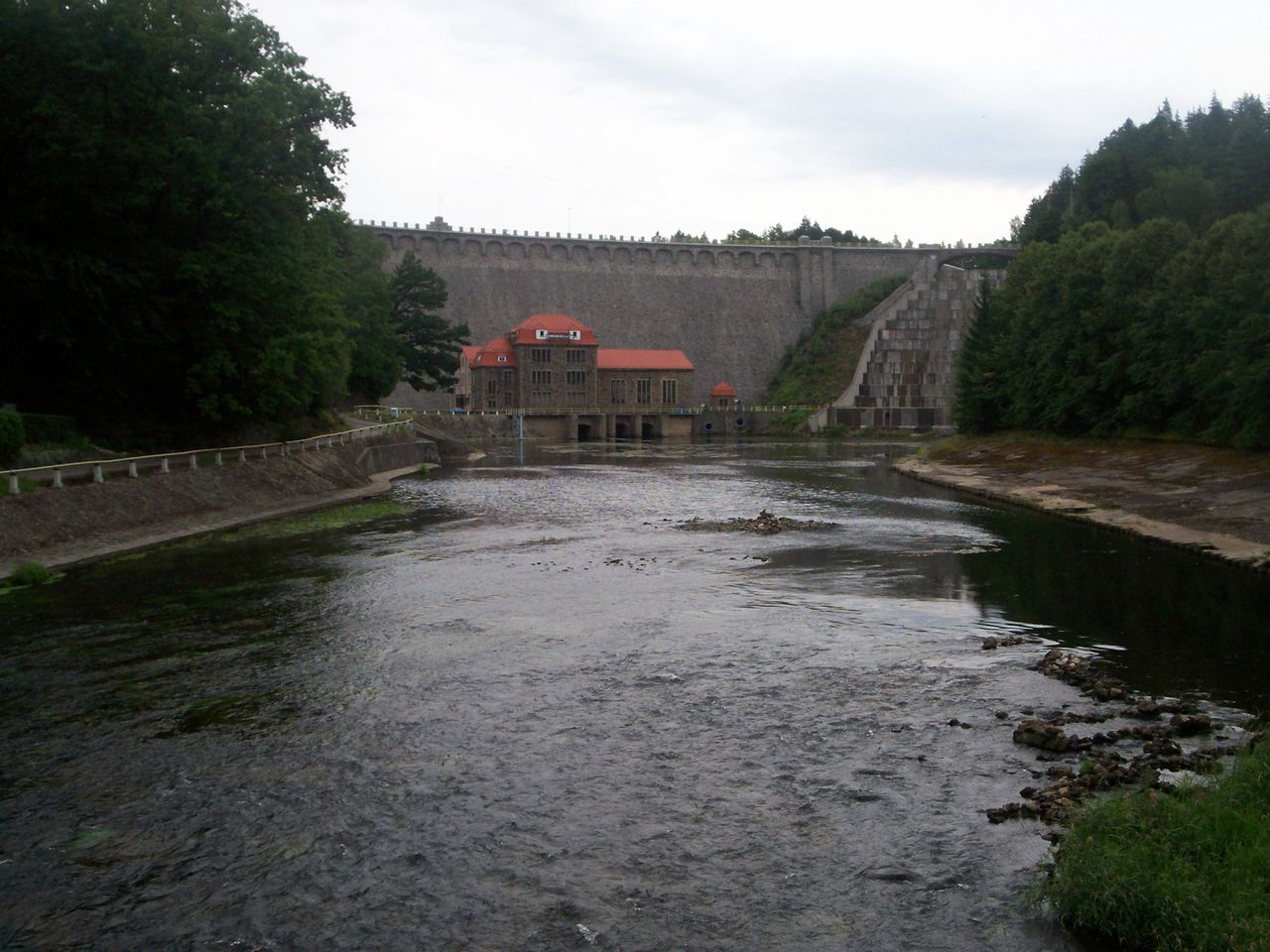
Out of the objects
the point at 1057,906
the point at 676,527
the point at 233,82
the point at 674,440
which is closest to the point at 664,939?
the point at 1057,906

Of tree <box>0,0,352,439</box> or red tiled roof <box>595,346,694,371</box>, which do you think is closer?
tree <box>0,0,352,439</box>


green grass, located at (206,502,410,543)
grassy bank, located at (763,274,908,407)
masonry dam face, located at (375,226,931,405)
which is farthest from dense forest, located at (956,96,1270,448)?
masonry dam face, located at (375,226,931,405)

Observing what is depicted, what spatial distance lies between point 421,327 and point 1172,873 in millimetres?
97696

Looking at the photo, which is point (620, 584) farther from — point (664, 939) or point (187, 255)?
point (187, 255)

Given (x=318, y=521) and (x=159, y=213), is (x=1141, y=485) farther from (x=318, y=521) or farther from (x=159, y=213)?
(x=159, y=213)

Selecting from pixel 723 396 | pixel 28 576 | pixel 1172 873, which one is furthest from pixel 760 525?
pixel 723 396

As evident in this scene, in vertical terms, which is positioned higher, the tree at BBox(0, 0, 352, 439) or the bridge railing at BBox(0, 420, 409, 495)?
the tree at BBox(0, 0, 352, 439)

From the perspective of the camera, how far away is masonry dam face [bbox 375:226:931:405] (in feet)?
451

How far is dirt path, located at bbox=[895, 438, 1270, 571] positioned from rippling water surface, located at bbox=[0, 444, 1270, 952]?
13.0 ft

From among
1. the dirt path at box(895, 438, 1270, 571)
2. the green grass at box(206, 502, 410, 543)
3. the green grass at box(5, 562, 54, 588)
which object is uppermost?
the dirt path at box(895, 438, 1270, 571)

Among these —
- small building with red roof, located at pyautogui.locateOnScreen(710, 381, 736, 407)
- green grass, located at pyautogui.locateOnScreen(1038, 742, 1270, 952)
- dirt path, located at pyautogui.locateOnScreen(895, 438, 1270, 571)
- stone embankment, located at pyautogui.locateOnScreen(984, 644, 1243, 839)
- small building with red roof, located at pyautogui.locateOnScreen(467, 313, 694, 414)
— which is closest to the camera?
green grass, located at pyautogui.locateOnScreen(1038, 742, 1270, 952)

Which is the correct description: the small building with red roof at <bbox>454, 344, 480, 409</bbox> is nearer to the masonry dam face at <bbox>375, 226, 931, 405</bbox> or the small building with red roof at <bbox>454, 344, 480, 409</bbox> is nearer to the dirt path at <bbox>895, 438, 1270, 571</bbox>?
the masonry dam face at <bbox>375, 226, 931, 405</bbox>

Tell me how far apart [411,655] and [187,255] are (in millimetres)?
24811

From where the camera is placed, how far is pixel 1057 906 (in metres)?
9.05
